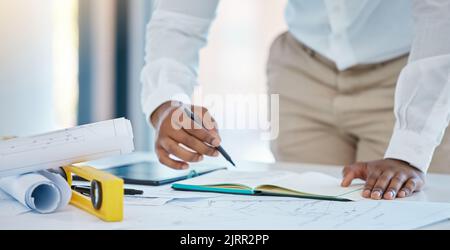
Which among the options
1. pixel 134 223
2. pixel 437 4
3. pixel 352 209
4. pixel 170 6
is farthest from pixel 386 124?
pixel 134 223

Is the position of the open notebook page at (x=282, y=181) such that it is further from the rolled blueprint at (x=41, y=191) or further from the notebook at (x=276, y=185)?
the rolled blueprint at (x=41, y=191)

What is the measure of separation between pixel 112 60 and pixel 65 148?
2.44m

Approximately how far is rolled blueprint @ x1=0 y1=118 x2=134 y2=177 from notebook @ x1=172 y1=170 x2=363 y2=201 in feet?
0.59

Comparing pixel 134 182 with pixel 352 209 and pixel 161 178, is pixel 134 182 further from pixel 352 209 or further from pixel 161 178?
pixel 352 209

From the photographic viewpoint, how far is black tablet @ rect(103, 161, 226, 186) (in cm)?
105

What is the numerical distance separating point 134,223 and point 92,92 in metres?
2.43

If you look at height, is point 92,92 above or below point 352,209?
below

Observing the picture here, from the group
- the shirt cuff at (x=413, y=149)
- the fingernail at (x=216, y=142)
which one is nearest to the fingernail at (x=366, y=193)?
the shirt cuff at (x=413, y=149)

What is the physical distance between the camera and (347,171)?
3.45ft

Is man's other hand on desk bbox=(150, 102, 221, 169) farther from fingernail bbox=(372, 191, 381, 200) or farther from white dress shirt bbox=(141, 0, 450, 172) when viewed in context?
fingernail bbox=(372, 191, 381, 200)

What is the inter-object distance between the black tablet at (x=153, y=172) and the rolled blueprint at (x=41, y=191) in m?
0.22

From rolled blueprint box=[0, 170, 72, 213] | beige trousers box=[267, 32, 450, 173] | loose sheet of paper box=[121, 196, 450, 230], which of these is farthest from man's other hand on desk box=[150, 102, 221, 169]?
beige trousers box=[267, 32, 450, 173]

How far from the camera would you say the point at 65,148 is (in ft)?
2.76

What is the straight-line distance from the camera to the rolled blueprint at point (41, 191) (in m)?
0.82
